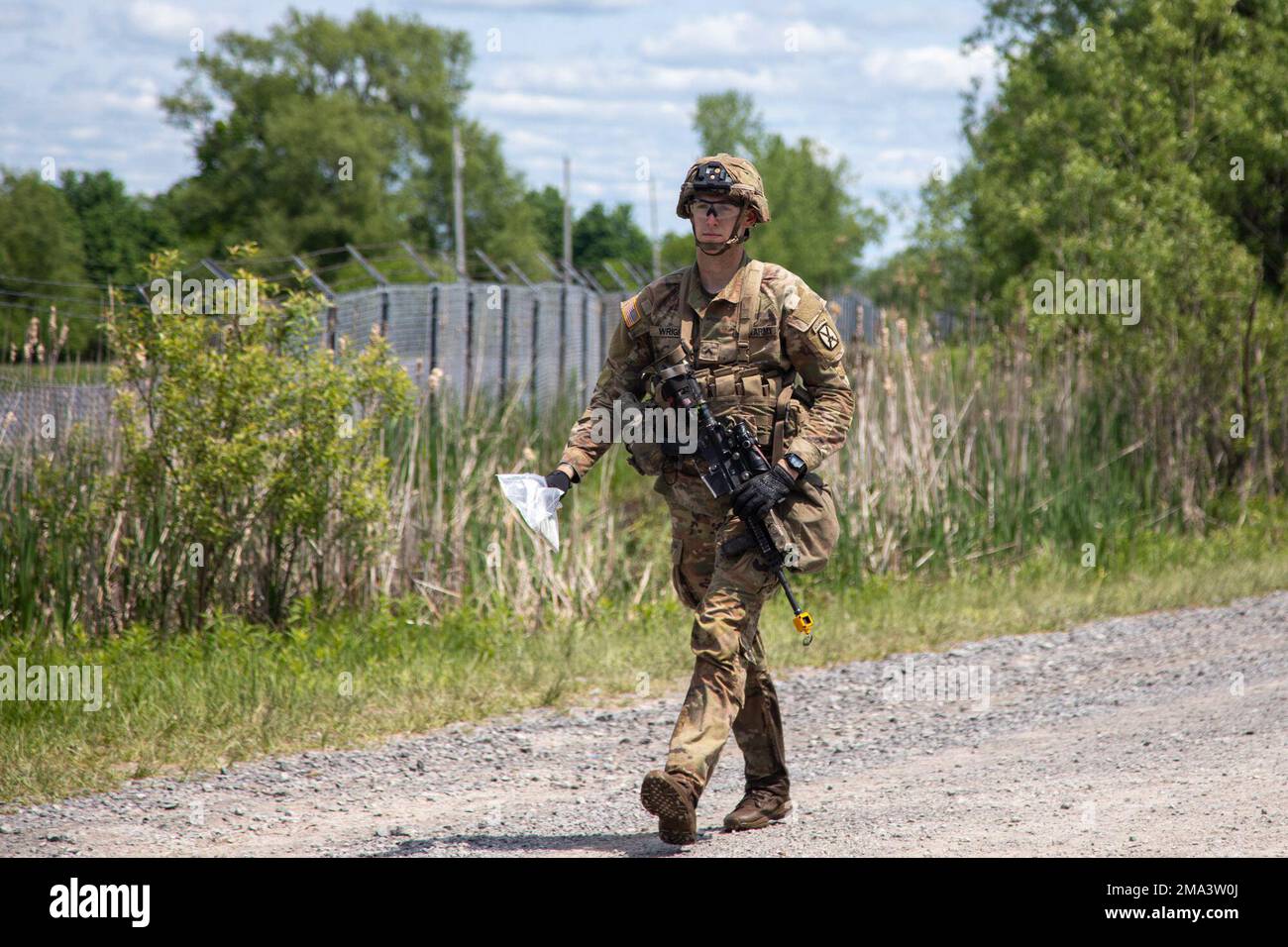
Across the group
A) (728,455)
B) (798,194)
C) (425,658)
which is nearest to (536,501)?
(728,455)

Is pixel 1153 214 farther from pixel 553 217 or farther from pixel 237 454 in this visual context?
pixel 553 217

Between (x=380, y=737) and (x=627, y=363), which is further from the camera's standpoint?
(x=380, y=737)

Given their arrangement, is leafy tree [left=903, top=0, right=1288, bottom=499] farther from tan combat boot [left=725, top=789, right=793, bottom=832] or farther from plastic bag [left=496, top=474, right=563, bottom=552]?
plastic bag [left=496, top=474, right=563, bottom=552]

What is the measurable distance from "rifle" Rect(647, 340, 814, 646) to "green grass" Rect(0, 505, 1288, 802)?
251 centimetres

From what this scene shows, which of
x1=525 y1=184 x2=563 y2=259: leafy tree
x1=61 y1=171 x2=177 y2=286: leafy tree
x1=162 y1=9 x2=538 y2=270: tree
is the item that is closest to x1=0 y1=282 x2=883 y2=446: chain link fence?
x1=162 y1=9 x2=538 y2=270: tree

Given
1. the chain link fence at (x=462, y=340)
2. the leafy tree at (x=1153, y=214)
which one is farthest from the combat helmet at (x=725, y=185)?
the leafy tree at (x=1153, y=214)

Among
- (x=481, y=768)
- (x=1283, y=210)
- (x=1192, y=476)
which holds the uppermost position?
(x=1283, y=210)

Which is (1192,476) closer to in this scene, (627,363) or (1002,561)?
(1002,561)

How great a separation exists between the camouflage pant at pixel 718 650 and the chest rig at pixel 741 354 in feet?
0.67

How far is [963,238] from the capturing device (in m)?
Answer: 27.9

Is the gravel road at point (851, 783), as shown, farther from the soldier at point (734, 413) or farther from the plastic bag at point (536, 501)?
the plastic bag at point (536, 501)

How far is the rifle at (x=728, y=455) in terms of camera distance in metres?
4.89

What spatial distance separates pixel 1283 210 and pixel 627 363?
14868 millimetres
